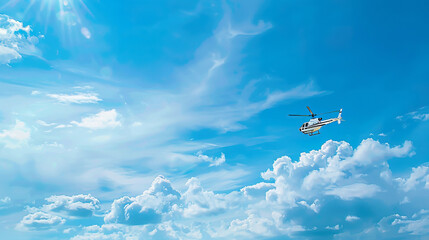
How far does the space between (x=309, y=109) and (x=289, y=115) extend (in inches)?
563

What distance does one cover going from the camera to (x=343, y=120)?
140125 mm

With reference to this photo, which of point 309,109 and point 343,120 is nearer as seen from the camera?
point 343,120

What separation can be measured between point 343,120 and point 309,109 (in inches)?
687

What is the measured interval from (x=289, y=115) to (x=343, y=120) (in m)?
24.5

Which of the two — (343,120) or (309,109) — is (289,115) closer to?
(309,109)

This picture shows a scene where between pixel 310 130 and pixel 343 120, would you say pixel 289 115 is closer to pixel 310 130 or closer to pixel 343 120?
pixel 310 130

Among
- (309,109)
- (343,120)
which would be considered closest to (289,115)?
(309,109)

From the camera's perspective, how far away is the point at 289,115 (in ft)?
472

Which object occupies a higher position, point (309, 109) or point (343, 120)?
point (309, 109)

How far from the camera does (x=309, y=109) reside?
151250 millimetres

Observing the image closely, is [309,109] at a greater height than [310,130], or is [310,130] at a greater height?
[309,109]
